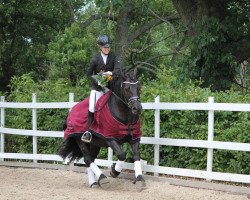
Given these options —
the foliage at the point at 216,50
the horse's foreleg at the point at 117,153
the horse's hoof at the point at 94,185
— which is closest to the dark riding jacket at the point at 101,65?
the horse's foreleg at the point at 117,153

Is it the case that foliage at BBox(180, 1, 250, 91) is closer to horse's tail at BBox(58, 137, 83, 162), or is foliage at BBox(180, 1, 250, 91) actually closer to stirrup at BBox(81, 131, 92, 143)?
horse's tail at BBox(58, 137, 83, 162)

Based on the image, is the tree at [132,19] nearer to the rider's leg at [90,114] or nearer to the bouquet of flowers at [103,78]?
the rider's leg at [90,114]

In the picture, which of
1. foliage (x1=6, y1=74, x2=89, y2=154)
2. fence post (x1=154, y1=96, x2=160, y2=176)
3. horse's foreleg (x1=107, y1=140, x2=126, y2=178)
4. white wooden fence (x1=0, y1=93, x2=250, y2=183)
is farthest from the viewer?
foliage (x1=6, y1=74, x2=89, y2=154)

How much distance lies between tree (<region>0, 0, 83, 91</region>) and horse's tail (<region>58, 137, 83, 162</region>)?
13.1 meters

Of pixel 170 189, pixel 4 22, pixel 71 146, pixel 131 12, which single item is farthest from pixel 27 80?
pixel 131 12

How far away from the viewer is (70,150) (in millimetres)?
10125

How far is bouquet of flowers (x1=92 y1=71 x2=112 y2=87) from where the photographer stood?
9016 mm

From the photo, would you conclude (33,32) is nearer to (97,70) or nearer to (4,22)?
(4,22)

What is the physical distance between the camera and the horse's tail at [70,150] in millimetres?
10000

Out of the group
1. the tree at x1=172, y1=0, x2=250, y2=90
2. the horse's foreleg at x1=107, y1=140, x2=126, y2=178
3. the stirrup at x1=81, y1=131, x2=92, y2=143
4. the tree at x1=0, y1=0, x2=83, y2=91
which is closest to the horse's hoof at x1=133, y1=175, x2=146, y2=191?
the horse's foreleg at x1=107, y1=140, x2=126, y2=178

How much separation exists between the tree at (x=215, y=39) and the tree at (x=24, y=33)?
30.9 feet

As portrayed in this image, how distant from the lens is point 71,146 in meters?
10.1

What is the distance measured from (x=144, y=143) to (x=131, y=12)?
797 inches

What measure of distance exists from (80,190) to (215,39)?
24.0 feet
